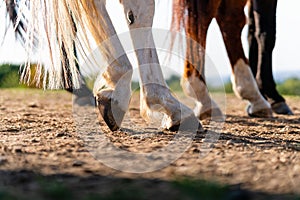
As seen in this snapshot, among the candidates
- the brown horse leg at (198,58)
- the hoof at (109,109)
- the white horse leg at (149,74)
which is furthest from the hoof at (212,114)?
the hoof at (109,109)

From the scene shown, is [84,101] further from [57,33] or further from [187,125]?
[187,125]

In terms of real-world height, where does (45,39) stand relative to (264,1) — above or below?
below

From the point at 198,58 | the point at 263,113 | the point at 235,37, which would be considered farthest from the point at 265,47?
the point at 198,58

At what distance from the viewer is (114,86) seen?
2736mm

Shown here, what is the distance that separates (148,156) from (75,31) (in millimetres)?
1015

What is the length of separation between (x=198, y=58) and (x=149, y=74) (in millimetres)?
1262

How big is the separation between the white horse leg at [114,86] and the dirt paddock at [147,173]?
114mm

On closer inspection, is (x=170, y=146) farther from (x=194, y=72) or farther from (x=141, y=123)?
(x=194, y=72)

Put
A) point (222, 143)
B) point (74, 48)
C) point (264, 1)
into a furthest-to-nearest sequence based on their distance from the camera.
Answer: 1. point (264, 1)
2. point (74, 48)
3. point (222, 143)

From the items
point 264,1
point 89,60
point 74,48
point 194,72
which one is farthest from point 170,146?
point 264,1

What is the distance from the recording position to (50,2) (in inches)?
118

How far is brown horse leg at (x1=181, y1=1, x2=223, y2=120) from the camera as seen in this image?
12.8 ft

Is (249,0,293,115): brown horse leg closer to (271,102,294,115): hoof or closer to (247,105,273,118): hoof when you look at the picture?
(271,102,294,115): hoof

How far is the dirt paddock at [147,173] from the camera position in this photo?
1.67 metres
